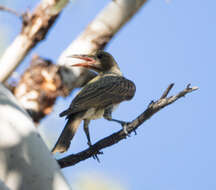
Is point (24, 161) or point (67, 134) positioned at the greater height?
point (24, 161)

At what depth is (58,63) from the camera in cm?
672

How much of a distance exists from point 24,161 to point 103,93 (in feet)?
11.4

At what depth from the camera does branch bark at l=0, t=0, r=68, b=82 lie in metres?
6.32

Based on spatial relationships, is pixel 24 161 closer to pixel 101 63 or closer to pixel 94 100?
pixel 94 100

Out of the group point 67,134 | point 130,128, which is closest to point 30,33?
point 67,134

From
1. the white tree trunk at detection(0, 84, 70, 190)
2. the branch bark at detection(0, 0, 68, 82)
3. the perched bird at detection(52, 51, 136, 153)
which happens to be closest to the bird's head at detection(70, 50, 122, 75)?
the perched bird at detection(52, 51, 136, 153)

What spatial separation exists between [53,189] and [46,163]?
6.4 inches

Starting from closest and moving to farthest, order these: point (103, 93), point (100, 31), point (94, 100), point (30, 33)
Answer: point (94, 100)
point (103, 93)
point (30, 33)
point (100, 31)

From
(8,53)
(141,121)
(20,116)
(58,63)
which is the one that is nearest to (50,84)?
(58,63)

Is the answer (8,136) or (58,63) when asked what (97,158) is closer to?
(58,63)

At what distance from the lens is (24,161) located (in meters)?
2.75

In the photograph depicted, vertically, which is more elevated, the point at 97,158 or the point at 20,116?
the point at 20,116

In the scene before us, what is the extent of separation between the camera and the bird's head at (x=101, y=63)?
283 inches

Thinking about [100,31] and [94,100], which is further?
[100,31]
